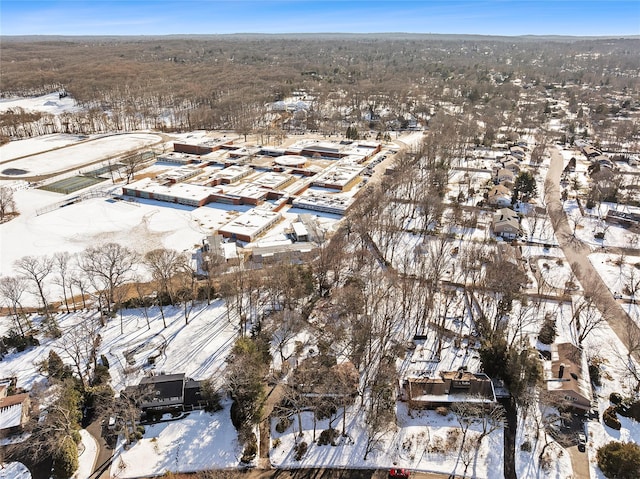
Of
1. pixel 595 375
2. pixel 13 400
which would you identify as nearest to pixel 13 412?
pixel 13 400

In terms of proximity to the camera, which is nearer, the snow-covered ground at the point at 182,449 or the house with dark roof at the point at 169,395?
the snow-covered ground at the point at 182,449

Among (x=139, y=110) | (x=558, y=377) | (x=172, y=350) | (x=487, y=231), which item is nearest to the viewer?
(x=558, y=377)

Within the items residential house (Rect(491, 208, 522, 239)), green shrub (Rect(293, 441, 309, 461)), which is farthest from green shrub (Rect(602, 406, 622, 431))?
residential house (Rect(491, 208, 522, 239))

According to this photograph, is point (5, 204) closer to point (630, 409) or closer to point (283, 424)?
point (283, 424)

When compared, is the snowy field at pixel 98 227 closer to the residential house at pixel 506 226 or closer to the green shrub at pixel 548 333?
the residential house at pixel 506 226

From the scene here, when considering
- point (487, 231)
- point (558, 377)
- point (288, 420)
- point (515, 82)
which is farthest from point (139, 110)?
point (515, 82)

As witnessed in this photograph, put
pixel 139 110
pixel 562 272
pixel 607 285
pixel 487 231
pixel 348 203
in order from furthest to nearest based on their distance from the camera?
pixel 139 110 < pixel 348 203 < pixel 487 231 < pixel 562 272 < pixel 607 285

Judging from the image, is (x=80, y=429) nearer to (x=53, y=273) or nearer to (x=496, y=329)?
(x=53, y=273)

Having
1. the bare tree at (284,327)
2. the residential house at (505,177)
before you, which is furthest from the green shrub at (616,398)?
the residential house at (505,177)
